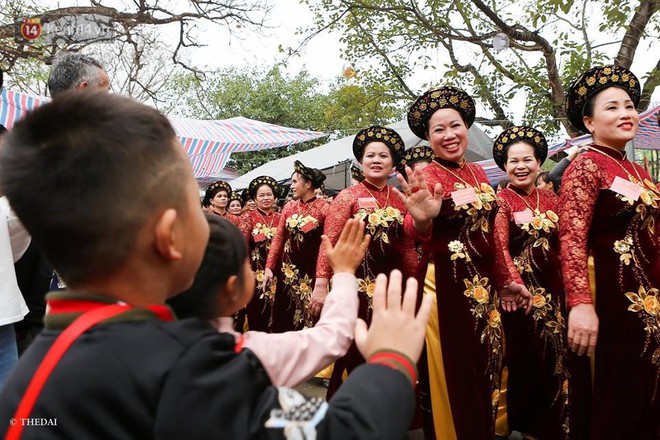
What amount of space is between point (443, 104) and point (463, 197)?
622 mm

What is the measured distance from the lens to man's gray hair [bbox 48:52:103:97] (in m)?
2.91

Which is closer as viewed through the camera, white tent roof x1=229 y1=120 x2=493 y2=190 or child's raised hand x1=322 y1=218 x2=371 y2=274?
child's raised hand x1=322 y1=218 x2=371 y2=274

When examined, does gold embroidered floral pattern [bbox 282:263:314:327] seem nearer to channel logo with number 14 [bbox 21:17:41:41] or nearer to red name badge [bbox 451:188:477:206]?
red name badge [bbox 451:188:477:206]

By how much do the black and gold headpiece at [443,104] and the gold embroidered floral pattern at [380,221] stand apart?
33.3 inches

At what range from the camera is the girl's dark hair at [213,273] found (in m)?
1.49

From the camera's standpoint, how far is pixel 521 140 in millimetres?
4934

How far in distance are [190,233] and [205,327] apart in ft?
0.60

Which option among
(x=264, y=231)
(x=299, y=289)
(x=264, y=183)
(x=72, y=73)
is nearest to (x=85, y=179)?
(x=72, y=73)

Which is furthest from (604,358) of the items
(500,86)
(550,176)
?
(500,86)

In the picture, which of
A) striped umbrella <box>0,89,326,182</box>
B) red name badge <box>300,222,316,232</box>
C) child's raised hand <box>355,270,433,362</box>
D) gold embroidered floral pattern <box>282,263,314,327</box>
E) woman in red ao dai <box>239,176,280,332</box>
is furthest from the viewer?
striped umbrella <box>0,89,326,182</box>

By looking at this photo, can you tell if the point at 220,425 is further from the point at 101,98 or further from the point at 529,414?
the point at 529,414

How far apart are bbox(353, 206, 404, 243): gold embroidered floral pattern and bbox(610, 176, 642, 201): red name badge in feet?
5.73

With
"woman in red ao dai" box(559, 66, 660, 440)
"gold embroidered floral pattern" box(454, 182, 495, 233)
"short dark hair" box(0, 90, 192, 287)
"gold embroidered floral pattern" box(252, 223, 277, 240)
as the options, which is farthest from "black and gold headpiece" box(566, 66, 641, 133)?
"gold embroidered floral pattern" box(252, 223, 277, 240)

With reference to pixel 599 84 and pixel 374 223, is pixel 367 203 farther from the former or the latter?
pixel 599 84
